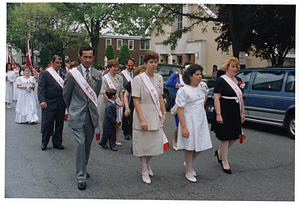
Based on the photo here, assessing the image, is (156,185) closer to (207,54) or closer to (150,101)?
(150,101)

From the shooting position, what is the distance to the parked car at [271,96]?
24.5 feet

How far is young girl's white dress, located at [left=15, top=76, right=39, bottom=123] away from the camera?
8.95 meters

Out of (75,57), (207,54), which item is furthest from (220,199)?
(75,57)

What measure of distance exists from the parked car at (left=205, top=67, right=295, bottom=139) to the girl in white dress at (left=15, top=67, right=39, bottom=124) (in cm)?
669

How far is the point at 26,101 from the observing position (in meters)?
9.15

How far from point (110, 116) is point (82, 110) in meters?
2.01

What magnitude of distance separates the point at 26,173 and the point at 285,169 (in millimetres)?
4424

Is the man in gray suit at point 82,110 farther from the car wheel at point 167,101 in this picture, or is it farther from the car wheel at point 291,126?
the car wheel at point 167,101

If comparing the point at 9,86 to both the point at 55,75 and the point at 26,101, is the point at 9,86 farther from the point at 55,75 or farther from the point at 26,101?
the point at 55,75

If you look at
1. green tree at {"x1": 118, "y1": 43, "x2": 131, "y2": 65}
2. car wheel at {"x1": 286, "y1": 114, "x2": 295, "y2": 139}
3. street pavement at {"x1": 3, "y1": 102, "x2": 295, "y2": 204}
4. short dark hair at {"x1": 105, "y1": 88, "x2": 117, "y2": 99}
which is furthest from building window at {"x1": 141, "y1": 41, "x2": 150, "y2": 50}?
short dark hair at {"x1": 105, "y1": 88, "x2": 117, "y2": 99}

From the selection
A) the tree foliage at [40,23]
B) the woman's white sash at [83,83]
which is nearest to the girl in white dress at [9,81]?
the woman's white sash at [83,83]

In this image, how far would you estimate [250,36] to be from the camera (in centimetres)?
1552
